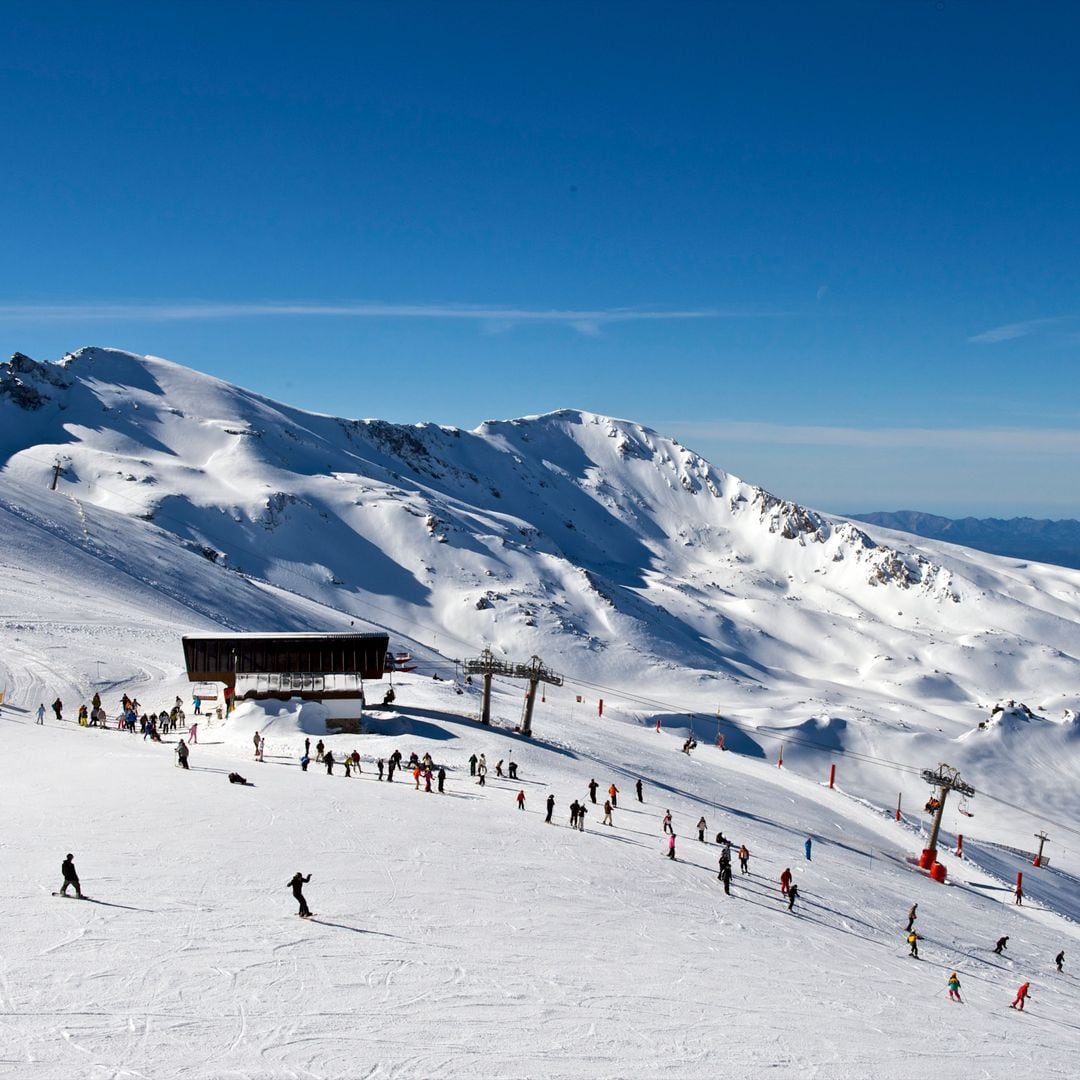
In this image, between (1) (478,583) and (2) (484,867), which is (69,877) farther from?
(1) (478,583)

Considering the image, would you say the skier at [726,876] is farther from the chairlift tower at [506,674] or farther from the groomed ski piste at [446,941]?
the chairlift tower at [506,674]

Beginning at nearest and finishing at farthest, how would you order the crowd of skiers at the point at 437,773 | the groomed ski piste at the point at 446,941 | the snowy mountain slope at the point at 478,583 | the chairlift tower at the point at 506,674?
the groomed ski piste at the point at 446,941, the crowd of skiers at the point at 437,773, the chairlift tower at the point at 506,674, the snowy mountain slope at the point at 478,583

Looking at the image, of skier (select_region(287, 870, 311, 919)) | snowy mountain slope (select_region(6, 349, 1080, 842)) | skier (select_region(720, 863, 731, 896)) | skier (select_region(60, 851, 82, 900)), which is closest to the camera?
→ skier (select_region(60, 851, 82, 900))

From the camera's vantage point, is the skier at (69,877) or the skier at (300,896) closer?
the skier at (69,877)

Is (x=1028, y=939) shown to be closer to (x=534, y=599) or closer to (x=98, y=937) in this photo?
(x=98, y=937)

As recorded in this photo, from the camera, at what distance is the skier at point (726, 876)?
27.3 m

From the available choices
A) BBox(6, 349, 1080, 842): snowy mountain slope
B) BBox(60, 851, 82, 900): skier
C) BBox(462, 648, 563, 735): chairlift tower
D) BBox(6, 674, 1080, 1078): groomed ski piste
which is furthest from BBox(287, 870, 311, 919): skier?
BBox(6, 349, 1080, 842): snowy mountain slope

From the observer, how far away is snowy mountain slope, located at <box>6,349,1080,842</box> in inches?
2995

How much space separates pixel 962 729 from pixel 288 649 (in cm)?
7667

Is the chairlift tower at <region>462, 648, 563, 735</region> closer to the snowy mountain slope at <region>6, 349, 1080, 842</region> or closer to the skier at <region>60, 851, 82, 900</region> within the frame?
the snowy mountain slope at <region>6, 349, 1080, 842</region>

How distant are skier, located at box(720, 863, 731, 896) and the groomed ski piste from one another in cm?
63

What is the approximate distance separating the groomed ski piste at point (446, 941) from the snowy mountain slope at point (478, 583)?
21.0 metres

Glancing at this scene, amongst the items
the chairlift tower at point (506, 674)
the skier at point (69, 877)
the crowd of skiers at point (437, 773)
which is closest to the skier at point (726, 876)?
the crowd of skiers at point (437, 773)

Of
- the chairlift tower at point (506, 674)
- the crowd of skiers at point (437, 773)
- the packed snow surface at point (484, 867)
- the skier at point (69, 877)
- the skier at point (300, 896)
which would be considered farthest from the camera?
the chairlift tower at point (506, 674)
